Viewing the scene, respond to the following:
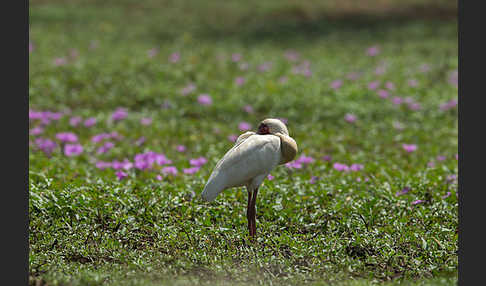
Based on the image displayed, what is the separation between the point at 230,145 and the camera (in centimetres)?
679

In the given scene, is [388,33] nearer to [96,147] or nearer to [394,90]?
[394,90]

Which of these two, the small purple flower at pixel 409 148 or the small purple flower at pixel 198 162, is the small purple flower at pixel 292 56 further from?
the small purple flower at pixel 198 162

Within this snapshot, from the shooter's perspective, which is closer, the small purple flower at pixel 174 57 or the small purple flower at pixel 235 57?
the small purple flower at pixel 174 57

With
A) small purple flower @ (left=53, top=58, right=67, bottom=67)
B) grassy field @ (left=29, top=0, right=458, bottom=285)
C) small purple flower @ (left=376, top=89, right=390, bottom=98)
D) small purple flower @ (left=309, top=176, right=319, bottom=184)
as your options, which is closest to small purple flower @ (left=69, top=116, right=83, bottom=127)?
grassy field @ (left=29, top=0, right=458, bottom=285)

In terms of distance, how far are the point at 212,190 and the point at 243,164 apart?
0.29 metres

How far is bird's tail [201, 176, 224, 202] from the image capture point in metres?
3.78

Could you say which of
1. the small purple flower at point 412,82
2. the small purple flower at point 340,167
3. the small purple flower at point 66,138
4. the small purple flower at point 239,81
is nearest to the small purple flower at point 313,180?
the small purple flower at point 340,167

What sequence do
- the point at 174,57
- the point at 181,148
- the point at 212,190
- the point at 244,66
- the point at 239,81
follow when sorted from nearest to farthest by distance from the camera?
1. the point at 212,190
2. the point at 181,148
3. the point at 239,81
4. the point at 244,66
5. the point at 174,57

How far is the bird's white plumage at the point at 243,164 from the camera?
3.80 m

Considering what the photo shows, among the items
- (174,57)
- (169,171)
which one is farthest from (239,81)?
(169,171)

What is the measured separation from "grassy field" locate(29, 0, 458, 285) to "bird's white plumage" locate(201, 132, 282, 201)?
19.2 inches

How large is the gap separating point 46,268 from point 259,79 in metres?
6.63

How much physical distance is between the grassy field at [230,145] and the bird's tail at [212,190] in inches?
Answer: 15.9

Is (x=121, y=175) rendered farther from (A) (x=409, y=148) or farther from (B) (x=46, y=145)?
(A) (x=409, y=148)
